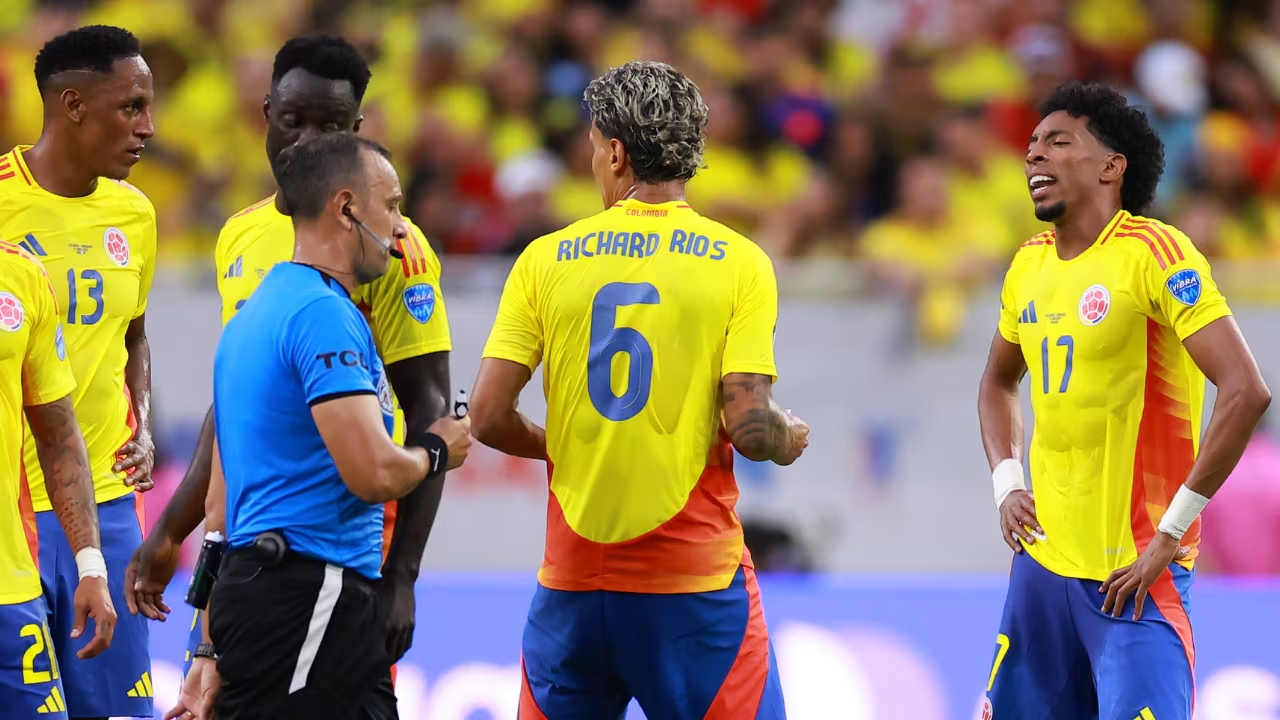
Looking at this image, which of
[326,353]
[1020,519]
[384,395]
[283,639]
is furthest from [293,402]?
[1020,519]

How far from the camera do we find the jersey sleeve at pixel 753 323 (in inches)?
195

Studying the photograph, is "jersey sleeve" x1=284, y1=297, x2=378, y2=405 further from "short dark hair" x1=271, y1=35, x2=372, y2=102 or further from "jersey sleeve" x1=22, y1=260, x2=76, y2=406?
"short dark hair" x1=271, y1=35, x2=372, y2=102

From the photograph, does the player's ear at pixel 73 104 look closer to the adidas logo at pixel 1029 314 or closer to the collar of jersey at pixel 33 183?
the collar of jersey at pixel 33 183

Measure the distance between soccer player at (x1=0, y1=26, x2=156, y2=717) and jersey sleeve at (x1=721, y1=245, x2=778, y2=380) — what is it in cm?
242

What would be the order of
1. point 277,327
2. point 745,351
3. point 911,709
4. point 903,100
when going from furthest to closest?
point 903,100
point 911,709
point 745,351
point 277,327

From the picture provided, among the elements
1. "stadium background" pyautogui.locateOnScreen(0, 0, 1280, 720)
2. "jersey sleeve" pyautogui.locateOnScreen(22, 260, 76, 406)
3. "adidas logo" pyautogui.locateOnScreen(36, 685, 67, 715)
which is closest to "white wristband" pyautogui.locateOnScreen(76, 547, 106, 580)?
"adidas logo" pyautogui.locateOnScreen(36, 685, 67, 715)

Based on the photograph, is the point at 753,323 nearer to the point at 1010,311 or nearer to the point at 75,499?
the point at 1010,311

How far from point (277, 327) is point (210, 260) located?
22.5 ft

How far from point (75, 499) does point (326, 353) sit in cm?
144

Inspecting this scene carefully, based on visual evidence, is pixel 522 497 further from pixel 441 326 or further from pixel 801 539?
pixel 441 326

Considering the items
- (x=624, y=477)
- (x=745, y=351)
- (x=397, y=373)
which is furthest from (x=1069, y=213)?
(x=397, y=373)

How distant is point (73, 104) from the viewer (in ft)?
19.9

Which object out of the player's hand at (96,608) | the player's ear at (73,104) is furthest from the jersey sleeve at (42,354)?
the player's ear at (73,104)

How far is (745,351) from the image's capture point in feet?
16.3
